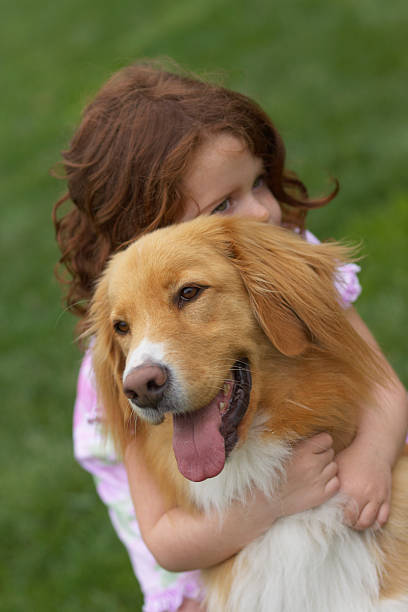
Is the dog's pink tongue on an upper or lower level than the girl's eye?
lower

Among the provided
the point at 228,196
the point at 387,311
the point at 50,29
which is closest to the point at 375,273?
the point at 387,311

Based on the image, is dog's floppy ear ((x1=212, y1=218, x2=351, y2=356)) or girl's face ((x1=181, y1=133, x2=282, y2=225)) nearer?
dog's floppy ear ((x1=212, y1=218, x2=351, y2=356))

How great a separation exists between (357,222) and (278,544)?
4.33m

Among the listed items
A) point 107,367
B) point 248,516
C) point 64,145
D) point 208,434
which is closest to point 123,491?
point 107,367

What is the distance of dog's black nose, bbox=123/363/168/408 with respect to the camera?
235 cm

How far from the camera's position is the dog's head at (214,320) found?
2463mm

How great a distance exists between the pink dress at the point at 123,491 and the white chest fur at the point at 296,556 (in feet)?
1.86

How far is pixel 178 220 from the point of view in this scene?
3.26 meters

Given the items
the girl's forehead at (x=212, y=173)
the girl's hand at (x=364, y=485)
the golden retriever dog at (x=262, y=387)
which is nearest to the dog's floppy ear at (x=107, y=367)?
the golden retriever dog at (x=262, y=387)

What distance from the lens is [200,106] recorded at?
11.0 feet

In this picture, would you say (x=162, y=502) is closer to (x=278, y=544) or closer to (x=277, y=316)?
(x=278, y=544)

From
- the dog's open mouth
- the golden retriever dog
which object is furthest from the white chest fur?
the dog's open mouth

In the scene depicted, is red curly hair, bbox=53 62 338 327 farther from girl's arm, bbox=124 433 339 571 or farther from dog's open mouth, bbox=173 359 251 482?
girl's arm, bbox=124 433 339 571

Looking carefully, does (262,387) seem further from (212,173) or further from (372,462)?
(212,173)
